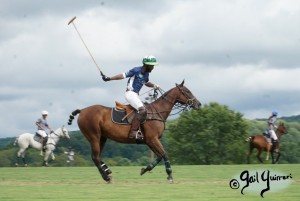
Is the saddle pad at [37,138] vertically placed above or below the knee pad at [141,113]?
below

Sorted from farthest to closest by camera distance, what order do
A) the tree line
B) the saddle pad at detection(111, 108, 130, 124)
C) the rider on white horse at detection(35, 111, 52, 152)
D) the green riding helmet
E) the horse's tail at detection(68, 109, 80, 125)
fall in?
the tree line, the rider on white horse at detection(35, 111, 52, 152), the horse's tail at detection(68, 109, 80, 125), the saddle pad at detection(111, 108, 130, 124), the green riding helmet

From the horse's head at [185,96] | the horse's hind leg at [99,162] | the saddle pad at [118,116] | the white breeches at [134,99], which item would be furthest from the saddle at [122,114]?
the horse's head at [185,96]

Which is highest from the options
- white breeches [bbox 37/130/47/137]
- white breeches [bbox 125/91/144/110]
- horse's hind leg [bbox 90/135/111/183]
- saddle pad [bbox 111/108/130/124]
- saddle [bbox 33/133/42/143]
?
white breeches [bbox 125/91/144/110]

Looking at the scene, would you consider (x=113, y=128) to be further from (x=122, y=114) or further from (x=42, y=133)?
(x=42, y=133)

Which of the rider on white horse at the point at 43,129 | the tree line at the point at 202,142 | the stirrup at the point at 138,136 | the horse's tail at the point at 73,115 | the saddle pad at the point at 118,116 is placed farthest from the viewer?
the tree line at the point at 202,142

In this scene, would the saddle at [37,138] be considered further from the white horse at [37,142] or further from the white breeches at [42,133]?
the white breeches at [42,133]

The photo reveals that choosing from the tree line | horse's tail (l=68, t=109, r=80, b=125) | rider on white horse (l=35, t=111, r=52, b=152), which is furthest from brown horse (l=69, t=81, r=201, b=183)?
the tree line

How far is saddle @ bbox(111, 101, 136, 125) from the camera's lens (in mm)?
18188

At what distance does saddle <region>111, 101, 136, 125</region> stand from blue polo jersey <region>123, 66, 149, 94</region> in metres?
0.57

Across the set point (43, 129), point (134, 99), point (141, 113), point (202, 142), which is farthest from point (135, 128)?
point (202, 142)

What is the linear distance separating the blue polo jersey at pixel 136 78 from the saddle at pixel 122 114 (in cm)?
57

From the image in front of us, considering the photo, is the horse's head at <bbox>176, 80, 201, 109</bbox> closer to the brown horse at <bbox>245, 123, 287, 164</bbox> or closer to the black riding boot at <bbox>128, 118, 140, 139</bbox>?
the black riding boot at <bbox>128, 118, 140, 139</bbox>

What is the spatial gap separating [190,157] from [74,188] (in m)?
52.6

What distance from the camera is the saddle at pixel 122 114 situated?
1819 centimetres
